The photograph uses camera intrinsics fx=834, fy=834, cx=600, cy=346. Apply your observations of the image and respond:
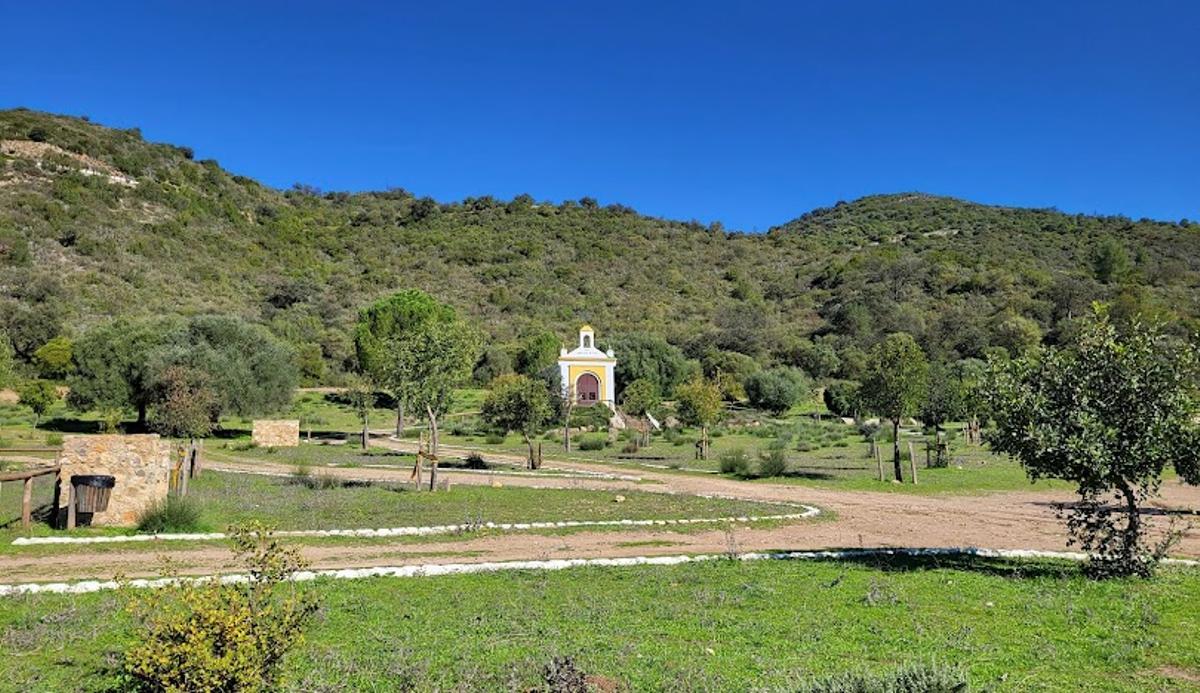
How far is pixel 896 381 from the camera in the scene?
28984 mm

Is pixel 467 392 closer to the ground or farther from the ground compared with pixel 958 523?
farther from the ground

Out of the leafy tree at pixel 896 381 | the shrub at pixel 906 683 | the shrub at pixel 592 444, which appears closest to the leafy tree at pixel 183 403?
the shrub at pixel 592 444

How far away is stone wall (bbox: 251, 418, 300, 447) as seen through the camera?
40719 millimetres

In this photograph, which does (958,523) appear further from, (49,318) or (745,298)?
(745,298)

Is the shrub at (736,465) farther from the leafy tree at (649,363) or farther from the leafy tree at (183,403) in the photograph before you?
the leafy tree at (649,363)

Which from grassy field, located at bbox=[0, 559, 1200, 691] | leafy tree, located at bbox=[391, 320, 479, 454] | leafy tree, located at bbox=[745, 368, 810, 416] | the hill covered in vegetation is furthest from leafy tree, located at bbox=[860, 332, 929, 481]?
the hill covered in vegetation

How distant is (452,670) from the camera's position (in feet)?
26.1

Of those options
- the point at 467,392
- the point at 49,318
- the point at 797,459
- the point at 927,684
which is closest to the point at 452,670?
the point at 927,684

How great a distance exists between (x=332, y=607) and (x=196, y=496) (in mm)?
12804

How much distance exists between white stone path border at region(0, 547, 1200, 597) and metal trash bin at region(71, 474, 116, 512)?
5.29 metres

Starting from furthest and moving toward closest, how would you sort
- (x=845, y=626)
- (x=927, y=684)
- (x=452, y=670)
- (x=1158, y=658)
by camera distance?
(x=845, y=626) → (x=1158, y=658) → (x=452, y=670) → (x=927, y=684)

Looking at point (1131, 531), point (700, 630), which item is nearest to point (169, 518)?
point (700, 630)

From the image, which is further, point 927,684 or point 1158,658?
point 1158,658

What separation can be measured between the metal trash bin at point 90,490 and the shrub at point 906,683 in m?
15.8
